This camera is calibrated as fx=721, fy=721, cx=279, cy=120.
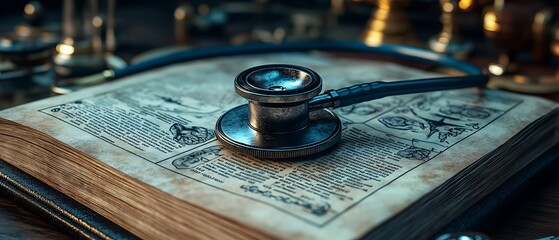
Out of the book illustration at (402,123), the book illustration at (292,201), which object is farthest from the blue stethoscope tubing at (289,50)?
the book illustration at (292,201)

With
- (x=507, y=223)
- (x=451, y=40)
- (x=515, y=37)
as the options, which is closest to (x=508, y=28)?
(x=515, y=37)

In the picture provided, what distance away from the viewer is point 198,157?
1.82 feet

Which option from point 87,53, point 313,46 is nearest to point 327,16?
point 313,46

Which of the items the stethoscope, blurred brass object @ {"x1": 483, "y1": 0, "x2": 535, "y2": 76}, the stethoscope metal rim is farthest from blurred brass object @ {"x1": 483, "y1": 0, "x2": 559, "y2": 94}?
the stethoscope metal rim

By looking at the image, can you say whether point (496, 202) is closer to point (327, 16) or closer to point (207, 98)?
point (207, 98)

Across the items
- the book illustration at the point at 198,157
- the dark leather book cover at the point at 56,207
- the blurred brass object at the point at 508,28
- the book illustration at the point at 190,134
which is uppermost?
the blurred brass object at the point at 508,28

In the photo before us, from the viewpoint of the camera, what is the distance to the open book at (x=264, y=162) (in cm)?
47

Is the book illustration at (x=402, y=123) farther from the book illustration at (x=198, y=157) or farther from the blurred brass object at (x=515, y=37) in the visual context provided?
the blurred brass object at (x=515, y=37)

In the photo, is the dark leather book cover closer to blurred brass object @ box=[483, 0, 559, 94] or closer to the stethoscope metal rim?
the stethoscope metal rim

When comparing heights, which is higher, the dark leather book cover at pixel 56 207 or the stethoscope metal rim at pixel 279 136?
the stethoscope metal rim at pixel 279 136

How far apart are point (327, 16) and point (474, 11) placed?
264mm

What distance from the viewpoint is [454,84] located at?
0.69 metres

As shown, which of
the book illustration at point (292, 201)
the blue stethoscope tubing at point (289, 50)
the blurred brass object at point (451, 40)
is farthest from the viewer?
the blurred brass object at point (451, 40)

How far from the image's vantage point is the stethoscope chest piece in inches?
21.5
